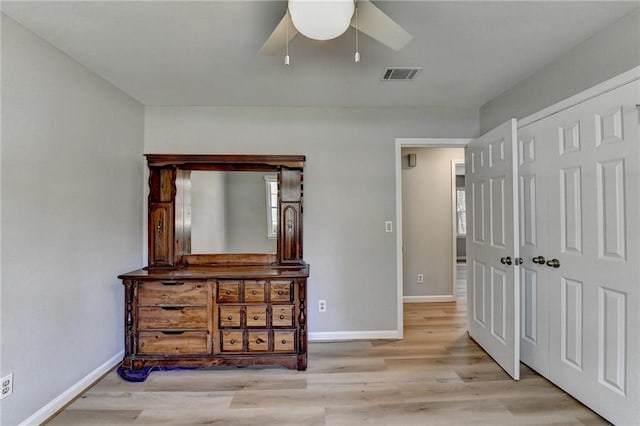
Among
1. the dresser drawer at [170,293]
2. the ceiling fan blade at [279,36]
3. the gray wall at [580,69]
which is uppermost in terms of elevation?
the gray wall at [580,69]

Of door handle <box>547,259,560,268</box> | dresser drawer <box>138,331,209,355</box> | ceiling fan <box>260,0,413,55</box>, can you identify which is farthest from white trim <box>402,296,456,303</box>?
ceiling fan <box>260,0,413,55</box>

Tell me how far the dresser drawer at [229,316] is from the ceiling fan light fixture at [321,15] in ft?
6.56

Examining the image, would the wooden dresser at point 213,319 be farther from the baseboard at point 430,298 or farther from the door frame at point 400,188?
the baseboard at point 430,298

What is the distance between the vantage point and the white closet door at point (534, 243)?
236 cm

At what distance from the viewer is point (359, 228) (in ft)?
10.7

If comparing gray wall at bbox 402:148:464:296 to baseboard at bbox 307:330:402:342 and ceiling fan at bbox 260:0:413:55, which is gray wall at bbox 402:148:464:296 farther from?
ceiling fan at bbox 260:0:413:55

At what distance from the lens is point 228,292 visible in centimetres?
256

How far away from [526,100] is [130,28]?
9.18 feet

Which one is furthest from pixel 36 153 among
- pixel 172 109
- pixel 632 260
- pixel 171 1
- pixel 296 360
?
pixel 632 260

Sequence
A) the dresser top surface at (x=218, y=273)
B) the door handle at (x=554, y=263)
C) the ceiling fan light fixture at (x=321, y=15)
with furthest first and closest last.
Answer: the dresser top surface at (x=218, y=273) < the door handle at (x=554, y=263) < the ceiling fan light fixture at (x=321, y=15)

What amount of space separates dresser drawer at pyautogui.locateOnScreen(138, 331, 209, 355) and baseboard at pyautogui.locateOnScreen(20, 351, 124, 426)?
32cm

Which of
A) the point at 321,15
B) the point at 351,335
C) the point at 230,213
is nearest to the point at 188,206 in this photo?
the point at 230,213

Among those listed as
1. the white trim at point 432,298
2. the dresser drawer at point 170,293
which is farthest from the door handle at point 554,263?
the dresser drawer at point 170,293

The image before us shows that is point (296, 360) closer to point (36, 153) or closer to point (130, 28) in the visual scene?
point (36, 153)
